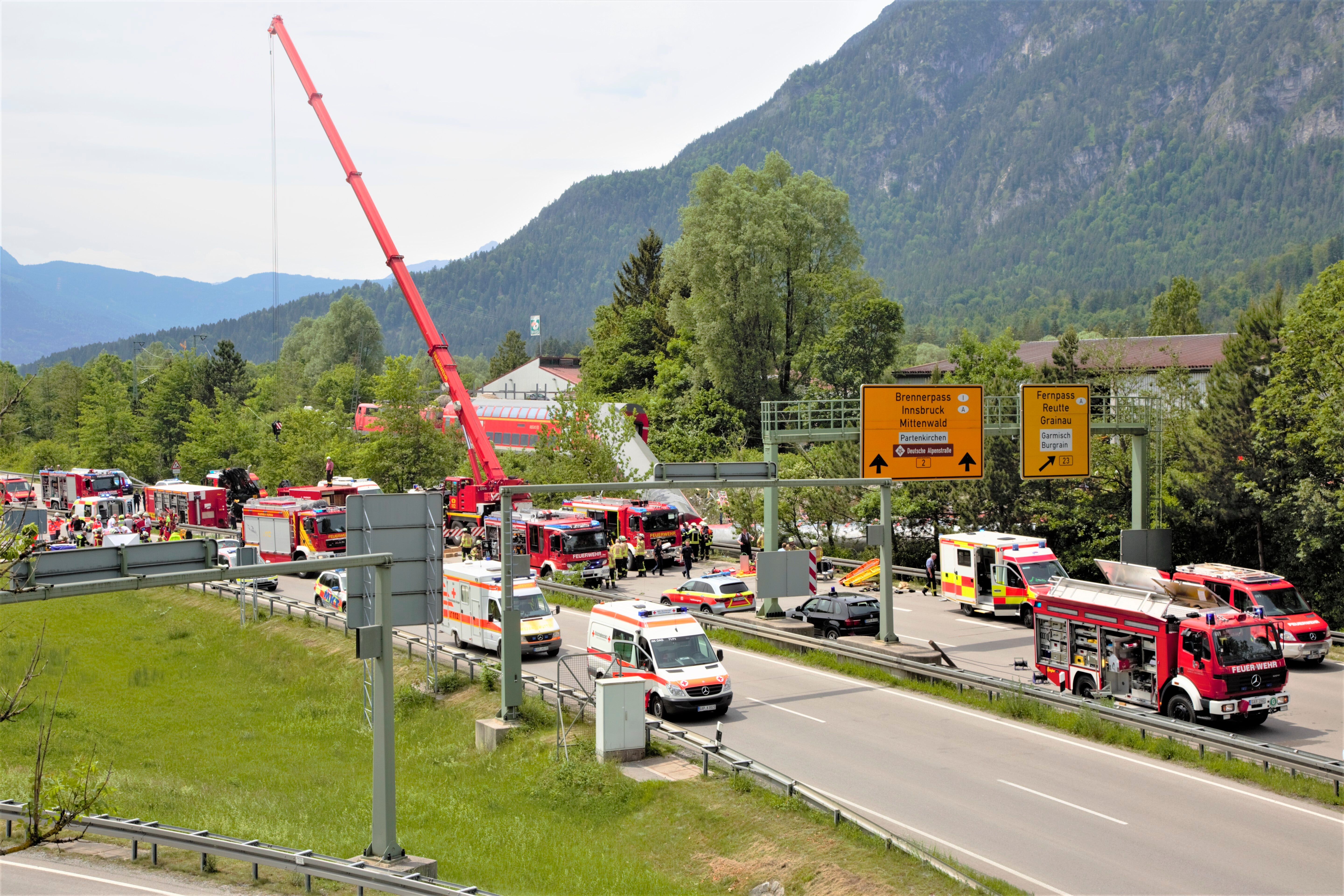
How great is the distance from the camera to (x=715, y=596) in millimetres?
34406

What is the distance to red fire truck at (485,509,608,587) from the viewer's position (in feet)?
133

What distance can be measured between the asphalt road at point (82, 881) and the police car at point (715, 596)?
21.4m

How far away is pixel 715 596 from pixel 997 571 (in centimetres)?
934

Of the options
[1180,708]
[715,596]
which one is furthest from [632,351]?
[1180,708]

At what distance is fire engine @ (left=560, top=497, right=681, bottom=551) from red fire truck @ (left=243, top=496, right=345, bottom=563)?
11.0 metres

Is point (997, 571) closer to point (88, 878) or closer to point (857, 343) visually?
point (88, 878)

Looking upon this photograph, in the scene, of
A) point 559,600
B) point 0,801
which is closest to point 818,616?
point 559,600

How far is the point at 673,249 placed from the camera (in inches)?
3007

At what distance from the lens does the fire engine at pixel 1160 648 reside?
20.0 m

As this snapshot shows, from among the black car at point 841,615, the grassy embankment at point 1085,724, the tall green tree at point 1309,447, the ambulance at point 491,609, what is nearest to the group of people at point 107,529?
the ambulance at point 491,609

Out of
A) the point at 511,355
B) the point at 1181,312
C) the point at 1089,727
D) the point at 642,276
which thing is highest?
the point at 642,276

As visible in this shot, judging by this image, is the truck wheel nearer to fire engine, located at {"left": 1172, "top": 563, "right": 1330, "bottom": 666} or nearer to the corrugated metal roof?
fire engine, located at {"left": 1172, "top": 563, "right": 1330, "bottom": 666}

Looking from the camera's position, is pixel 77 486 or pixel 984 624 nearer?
pixel 984 624

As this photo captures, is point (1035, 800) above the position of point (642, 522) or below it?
below
